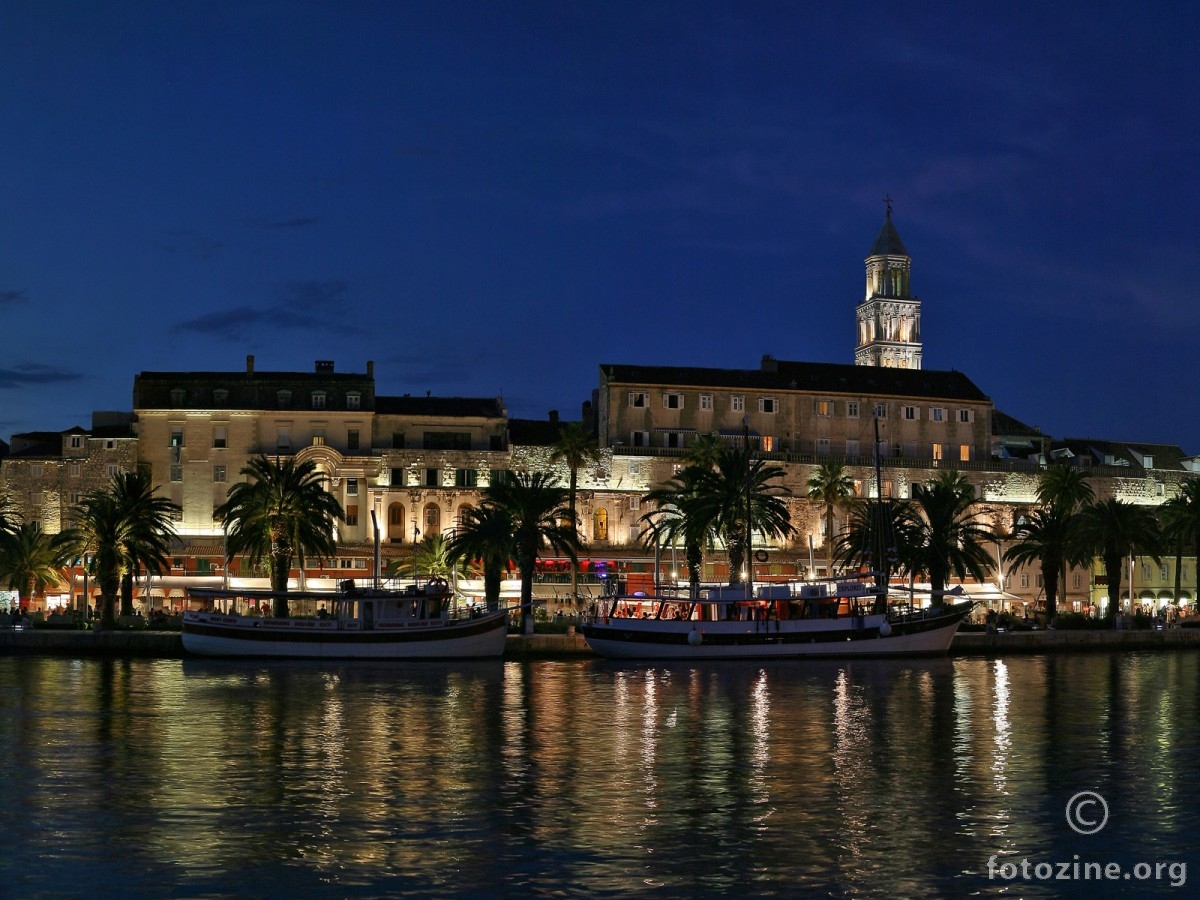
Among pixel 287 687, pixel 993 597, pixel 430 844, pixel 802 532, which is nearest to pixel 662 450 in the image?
pixel 802 532

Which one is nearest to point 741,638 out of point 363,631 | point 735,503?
point 735,503

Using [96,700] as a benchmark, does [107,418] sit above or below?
above

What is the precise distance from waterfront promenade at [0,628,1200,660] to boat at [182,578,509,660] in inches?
105

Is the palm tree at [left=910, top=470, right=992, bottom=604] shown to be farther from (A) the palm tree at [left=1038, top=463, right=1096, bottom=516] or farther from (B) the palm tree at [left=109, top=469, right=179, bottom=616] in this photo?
(B) the palm tree at [left=109, top=469, right=179, bottom=616]

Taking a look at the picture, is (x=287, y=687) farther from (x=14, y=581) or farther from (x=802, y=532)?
(x=802, y=532)

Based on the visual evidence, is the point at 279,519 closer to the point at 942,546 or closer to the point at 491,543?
the point at 491,543

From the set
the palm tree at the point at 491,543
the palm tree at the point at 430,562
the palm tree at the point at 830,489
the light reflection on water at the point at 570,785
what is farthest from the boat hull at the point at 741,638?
the palm tree at the point at 830,489

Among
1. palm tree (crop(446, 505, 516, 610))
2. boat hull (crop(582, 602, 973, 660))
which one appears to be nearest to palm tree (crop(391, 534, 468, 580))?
palm tree (crop(446, 505, 516, 610))

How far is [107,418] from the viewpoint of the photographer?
380 feet

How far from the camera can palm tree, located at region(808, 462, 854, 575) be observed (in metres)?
113

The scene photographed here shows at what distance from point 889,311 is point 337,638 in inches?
4825

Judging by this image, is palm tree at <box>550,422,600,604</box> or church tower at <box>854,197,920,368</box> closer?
palm tree at <box>550,422,600,604</box>

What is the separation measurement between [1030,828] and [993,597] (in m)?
75.8

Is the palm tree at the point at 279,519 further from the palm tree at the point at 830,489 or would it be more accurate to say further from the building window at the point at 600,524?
the palm tree at the point at 830,489
